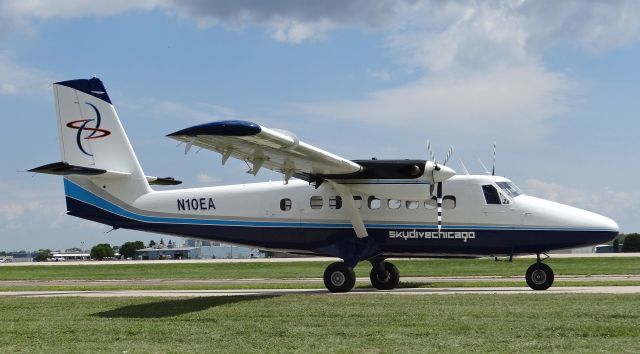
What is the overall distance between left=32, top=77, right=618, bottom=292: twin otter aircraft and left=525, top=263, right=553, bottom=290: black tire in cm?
3

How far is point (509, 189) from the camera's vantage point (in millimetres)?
21109

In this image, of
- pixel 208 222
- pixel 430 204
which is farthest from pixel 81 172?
pixel 430 204

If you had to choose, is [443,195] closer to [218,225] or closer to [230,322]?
[218,225]

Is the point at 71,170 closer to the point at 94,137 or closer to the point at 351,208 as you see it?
the point at 94,137

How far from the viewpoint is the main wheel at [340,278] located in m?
21.0

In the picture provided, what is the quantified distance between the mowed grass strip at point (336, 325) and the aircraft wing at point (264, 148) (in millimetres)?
3376

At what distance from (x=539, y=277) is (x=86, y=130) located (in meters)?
13.4

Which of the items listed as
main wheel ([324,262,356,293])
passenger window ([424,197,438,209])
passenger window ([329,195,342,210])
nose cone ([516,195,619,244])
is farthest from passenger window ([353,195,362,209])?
nose cone ([516,195,619,244])

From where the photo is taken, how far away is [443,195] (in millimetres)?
21078

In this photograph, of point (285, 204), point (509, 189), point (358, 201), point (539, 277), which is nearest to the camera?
point (539, 277)

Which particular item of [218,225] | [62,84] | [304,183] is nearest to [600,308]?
[304,183]

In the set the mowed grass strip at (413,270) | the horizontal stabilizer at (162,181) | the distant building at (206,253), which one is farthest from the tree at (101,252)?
the horizontal stabilizer at (162,181)

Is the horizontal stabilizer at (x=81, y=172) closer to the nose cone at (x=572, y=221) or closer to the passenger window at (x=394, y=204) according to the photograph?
the passenger window at (x=394, y=204)

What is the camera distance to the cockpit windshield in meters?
21.0
